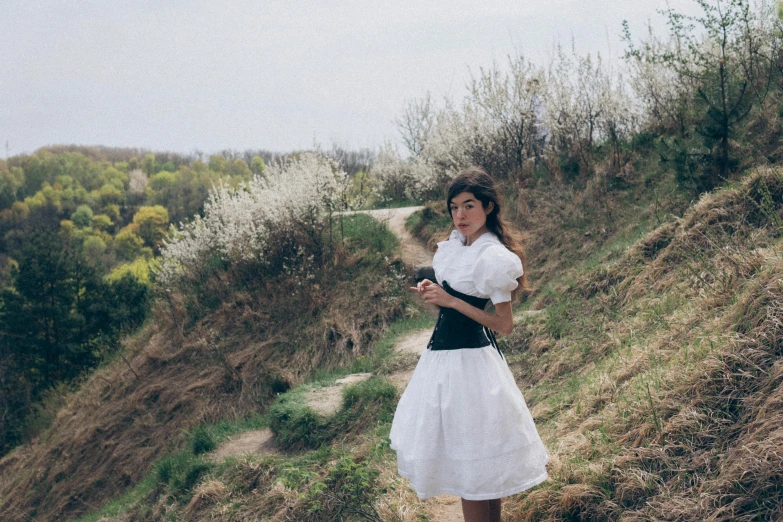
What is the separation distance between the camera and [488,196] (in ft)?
9.75

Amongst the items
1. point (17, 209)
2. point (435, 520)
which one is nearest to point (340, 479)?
point (435, 520)

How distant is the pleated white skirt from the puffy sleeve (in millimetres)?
266

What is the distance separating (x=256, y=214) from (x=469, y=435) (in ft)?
29.9

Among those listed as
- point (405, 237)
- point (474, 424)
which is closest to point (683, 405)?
point (474, 424)

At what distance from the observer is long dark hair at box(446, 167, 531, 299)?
295cm

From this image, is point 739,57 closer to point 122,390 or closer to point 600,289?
point 600,289

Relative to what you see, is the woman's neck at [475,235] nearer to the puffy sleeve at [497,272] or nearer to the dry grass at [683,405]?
the puffy sleeve at [497,272]

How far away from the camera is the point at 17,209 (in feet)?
235

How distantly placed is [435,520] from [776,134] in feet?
20.0

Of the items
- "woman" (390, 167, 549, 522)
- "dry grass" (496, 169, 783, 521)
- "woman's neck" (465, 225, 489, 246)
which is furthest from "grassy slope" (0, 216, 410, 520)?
"woman's neck" (465, 225, 489, 246)

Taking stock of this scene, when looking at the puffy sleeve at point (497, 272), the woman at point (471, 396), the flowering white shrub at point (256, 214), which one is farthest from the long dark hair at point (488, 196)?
the flowering white shrub at point (256, 214)

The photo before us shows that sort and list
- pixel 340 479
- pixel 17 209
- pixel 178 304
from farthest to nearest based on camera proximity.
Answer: pixel 17 209, pixel 178 304, pixel 340 479

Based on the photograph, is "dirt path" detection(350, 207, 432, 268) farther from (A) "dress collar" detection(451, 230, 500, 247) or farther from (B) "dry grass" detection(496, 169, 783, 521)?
(A) "dress collar" detection(451, 230, 500, 247)

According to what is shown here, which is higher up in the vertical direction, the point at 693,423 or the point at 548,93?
the point at 548,93
